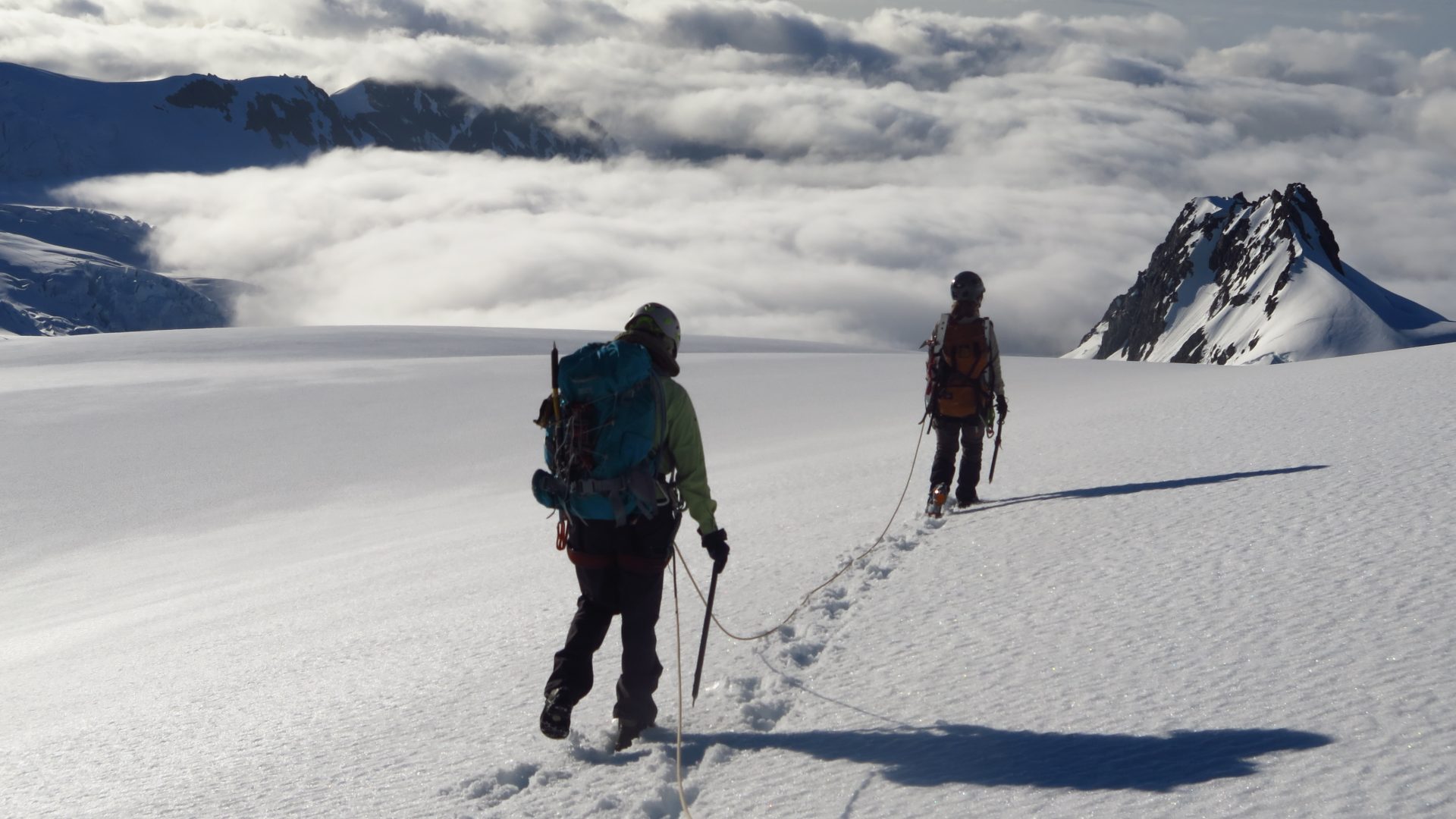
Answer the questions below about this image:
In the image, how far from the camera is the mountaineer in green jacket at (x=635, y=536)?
3.55 m

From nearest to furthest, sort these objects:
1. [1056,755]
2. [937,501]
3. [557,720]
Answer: [1056,755]
[557,720]
[937,501]

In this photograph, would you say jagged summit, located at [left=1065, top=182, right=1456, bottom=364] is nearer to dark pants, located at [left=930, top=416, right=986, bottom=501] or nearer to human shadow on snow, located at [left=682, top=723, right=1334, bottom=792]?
dark pants, located at [left=930, top=416, right=986, bottom=501]

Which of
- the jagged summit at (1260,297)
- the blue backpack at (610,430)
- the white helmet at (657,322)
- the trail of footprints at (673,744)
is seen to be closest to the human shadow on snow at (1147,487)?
the trail of footprints at (673,744)

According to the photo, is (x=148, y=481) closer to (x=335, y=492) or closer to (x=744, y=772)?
(x=335, y=492)

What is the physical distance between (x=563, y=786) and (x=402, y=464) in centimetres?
1019

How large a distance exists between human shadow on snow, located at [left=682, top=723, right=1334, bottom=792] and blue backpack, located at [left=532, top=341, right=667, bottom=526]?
977 millimetres

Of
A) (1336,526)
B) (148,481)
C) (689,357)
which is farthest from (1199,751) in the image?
(689,357)

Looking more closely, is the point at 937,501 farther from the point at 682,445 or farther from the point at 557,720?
the point at 557,720

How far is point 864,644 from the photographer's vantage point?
4.20m

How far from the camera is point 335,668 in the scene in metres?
4.89

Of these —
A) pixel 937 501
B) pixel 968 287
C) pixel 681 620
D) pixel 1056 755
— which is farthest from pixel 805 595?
pixel 968 287

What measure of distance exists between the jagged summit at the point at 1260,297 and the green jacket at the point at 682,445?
93249 mm

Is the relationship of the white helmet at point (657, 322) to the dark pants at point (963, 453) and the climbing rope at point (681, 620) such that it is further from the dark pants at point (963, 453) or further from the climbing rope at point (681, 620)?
the dark pants at point (963, 453)

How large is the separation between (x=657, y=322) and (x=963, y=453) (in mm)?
3881
